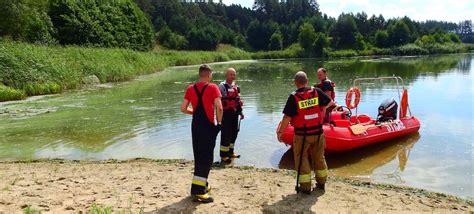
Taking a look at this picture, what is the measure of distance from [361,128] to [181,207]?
4.77 metres

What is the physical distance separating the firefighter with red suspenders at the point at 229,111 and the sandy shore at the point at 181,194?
883 mm

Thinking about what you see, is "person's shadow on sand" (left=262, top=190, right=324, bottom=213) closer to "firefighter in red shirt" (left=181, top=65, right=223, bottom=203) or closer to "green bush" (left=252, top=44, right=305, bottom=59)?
"firefighter in red shirt" (left=181, top=65, right=223, bottom=203)

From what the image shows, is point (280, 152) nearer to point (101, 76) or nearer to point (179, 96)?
point (179, 96)

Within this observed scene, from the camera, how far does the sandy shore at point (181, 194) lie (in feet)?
15.8

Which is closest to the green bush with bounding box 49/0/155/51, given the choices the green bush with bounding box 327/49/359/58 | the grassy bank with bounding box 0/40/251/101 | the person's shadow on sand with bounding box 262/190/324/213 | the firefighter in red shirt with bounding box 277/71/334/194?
the grassy bank with bounding box 0/40/251/101

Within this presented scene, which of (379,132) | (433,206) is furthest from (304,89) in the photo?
(379,132)

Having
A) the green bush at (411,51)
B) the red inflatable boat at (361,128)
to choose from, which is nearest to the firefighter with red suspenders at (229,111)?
the red inflatable boat at (361,128)

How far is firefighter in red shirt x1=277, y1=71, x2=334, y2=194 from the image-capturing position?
17.6ft

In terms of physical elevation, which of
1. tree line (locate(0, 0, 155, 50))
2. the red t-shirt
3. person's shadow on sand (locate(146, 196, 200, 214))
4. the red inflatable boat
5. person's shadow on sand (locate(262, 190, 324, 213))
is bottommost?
person's shadow on sand (locate(262, 190, 324, 213))

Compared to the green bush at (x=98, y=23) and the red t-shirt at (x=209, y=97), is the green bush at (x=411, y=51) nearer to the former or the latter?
the green bush at (x=98, y=23)

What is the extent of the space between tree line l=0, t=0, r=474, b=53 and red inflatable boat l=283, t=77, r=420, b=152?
22.7 metres

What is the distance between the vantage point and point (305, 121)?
537 centimetres

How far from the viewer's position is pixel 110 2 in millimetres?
43219

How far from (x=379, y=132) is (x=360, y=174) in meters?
1.89
